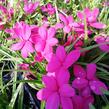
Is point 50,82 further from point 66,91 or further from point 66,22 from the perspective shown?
point 66,22

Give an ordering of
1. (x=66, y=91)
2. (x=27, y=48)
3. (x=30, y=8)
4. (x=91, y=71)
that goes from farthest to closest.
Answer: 1. (x=30, y=8)
2. (x=27, y=48)
3. (x=91, y=71)
4. (x=66, y=91)

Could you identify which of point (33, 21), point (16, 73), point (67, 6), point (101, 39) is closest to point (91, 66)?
point (101, 39)

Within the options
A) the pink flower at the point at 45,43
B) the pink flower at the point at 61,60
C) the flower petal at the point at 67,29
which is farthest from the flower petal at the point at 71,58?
the flower petal at the point at 67,29

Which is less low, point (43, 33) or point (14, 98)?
point (43, 33)

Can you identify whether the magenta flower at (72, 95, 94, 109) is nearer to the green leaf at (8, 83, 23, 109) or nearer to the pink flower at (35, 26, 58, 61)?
the pink flower at (35, 26, 58, 61)

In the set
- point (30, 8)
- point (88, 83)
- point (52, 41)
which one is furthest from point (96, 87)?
point (30, 8)

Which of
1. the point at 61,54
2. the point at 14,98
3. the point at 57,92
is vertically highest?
the point at 61,54
